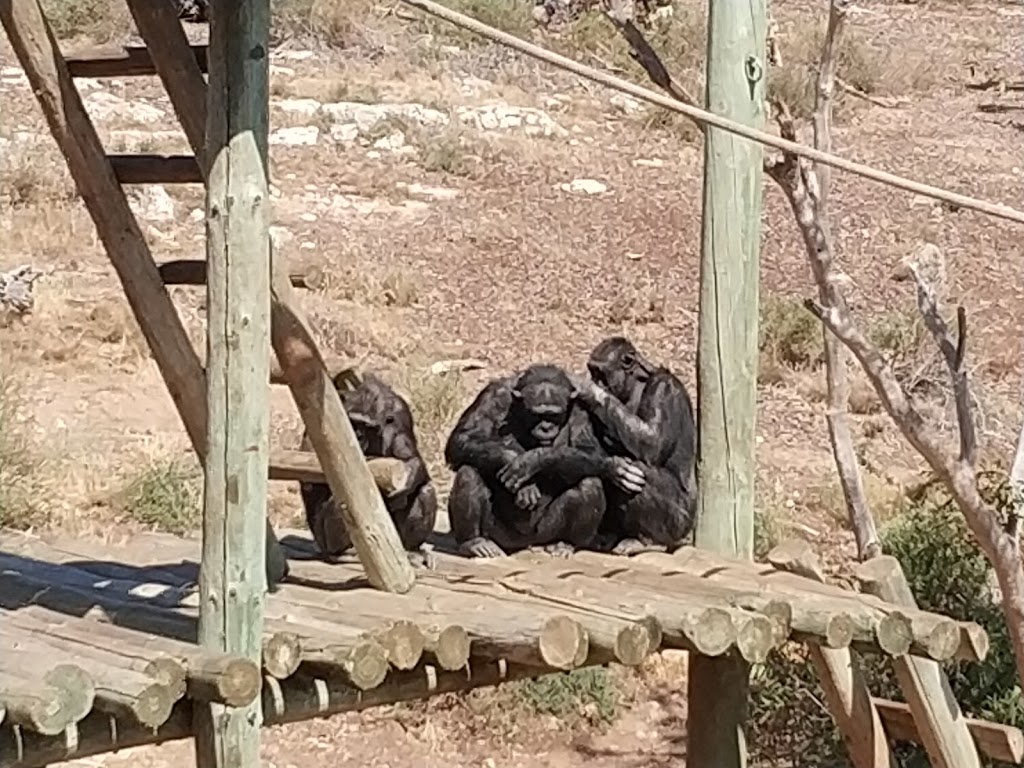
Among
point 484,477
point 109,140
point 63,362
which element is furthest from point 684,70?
point 484,477

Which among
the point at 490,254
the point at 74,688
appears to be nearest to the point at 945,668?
the point at 74,688

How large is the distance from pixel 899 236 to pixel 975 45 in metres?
5.96

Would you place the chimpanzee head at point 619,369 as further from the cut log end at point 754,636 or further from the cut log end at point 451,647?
the cut log end at point 451,647

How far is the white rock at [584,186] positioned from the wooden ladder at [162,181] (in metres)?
10.5

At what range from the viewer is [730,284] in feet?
18.4

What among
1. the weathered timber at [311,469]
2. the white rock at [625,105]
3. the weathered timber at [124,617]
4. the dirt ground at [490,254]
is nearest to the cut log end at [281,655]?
the weathered timber at [124,617]

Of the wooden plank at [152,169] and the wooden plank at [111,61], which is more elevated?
the wooden plank at [111,61]

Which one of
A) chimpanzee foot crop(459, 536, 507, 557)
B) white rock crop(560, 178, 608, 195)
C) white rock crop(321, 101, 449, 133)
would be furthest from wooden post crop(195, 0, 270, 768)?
white rock crop(321, 101, 449, 133)

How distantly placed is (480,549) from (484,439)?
38 centimetres

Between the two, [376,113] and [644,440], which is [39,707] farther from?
[376,113]

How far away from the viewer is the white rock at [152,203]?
13.4 metres

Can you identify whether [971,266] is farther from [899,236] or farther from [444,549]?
[444,549]

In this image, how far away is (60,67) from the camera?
14.8ft

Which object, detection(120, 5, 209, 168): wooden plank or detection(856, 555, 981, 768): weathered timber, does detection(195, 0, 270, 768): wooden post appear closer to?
detection(120, 5, 209, 168): wooden plank
